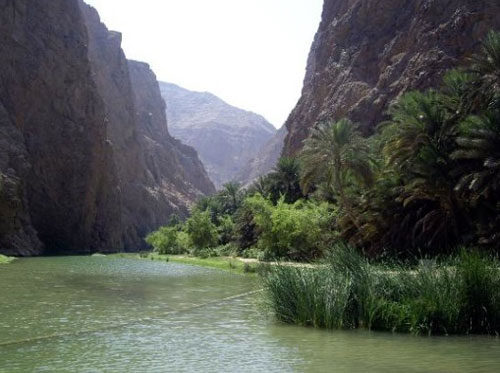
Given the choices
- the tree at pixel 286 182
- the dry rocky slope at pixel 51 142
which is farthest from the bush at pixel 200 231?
the dry rocky slope at pixel 51 142

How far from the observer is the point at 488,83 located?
98.2ft

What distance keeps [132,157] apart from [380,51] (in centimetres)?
8370

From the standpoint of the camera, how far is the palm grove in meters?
15.9

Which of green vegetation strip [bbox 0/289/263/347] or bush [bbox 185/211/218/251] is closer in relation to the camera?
green vegetation strip [bbox 0/289/263/347]

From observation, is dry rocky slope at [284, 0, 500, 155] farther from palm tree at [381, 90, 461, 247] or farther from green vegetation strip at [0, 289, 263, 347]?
green vegetation strip at [0, 289, 263, 347]

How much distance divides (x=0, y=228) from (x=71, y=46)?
41.2 m

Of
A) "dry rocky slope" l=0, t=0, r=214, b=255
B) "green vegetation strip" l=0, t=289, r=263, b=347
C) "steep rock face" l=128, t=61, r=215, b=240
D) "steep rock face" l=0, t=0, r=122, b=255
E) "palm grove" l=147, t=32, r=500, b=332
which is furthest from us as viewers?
"steep rock face" l=128, t=61, r=215, b=240

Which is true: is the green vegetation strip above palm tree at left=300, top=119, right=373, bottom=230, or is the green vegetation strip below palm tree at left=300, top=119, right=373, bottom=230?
below

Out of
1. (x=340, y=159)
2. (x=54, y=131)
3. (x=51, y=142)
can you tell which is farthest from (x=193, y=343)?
(x=54, y=131)

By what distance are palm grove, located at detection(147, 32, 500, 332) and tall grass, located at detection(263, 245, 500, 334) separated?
0.11 feet

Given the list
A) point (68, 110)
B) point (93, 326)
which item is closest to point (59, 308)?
point (93, 326)

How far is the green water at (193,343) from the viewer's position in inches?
482

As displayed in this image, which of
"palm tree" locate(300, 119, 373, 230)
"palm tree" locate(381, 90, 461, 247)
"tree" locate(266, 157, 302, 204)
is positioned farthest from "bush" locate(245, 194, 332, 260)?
"tree" locate(266, 157, 302, 204)

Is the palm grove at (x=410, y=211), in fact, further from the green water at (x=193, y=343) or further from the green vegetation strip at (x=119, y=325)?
the green vegetation strip at (x=119, y=325)
